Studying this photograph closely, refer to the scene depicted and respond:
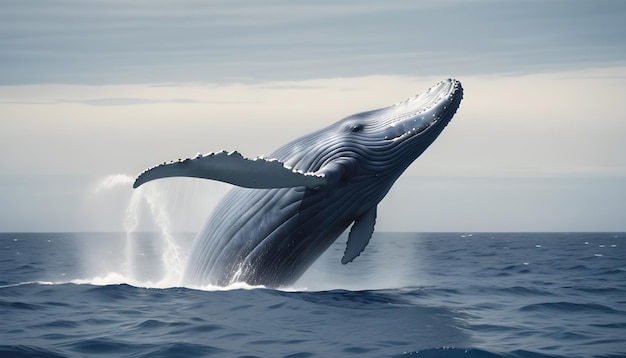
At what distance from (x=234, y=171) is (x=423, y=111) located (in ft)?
11.6

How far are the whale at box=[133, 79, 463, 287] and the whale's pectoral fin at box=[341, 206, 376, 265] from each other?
1 centimetres

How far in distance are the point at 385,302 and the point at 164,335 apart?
3731 millimetres

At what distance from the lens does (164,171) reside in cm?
900

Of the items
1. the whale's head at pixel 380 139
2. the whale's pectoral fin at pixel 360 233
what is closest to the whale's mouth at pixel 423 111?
the whale's head at pixel 380 139

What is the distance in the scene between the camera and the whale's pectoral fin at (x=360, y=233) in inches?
457

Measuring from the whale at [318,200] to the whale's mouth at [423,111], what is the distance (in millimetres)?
15

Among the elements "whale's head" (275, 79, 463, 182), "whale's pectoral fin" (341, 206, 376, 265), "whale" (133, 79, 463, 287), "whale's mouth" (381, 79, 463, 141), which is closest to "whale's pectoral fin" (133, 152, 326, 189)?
"whale" (133, 79, 463, 287)

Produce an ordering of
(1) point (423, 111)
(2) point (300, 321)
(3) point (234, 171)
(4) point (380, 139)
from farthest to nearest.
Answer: (1) point (423, 111) → (4) point (380, 139) → (2) point (300, 321) → (3) point (234, 171)

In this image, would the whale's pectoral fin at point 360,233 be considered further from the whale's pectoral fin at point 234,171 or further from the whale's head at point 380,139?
the whale's pectoral fin at point 234,171

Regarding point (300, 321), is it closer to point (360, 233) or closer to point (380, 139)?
point (360, 233)

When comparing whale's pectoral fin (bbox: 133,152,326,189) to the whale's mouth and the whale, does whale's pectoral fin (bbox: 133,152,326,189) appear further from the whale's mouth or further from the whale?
the whale's mouth

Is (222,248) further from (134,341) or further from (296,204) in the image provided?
(134,341)

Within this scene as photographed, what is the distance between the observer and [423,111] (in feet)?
38.7

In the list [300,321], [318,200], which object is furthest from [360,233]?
[300,321]
